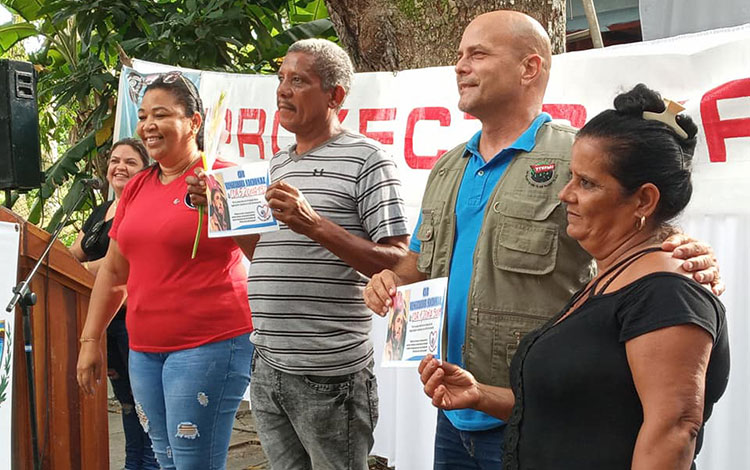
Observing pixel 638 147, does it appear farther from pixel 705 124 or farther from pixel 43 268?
pixel 43 268

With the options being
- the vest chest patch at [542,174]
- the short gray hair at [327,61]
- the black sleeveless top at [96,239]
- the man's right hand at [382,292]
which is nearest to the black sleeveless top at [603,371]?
the vest chest patch at [542,174]

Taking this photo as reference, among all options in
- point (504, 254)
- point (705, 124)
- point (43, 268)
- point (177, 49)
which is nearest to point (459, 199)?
point (504, 254)

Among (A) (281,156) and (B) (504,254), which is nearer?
(B) (504,254)

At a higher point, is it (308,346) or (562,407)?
(308,346)

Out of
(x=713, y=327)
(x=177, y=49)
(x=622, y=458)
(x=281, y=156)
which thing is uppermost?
(x=177, y=49)

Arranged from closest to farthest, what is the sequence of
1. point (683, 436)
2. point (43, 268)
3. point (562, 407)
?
point (683, 436) < point (562, 407) < point (43, 268)

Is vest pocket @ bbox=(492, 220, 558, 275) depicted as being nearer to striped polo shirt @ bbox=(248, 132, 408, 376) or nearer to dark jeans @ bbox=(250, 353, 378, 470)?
striped polo shirt @ bbox=(248, 132, 408, 376)

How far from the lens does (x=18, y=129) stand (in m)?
4.26

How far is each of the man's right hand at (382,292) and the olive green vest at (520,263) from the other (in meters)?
0.23

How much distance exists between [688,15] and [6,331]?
3.63 m

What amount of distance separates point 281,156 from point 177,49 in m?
3.85

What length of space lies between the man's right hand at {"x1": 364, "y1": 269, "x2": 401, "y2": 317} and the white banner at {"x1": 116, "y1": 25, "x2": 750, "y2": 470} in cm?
161

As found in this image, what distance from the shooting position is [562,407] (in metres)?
1.83

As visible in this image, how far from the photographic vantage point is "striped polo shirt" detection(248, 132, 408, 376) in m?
2.86
